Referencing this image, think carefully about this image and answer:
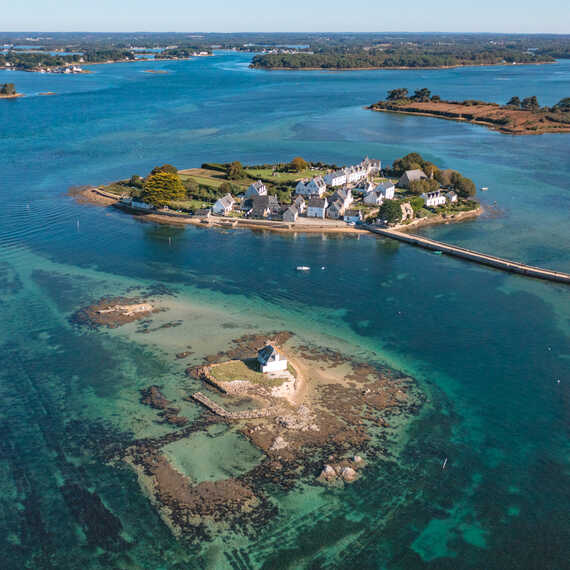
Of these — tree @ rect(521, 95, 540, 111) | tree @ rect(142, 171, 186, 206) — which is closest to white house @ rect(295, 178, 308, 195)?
tree @ rect(142, 171, 186, 206)

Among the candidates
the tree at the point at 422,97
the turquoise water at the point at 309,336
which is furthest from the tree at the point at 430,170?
the tree at the point at 422,97

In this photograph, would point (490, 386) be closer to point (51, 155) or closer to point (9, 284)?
point (9, 284)

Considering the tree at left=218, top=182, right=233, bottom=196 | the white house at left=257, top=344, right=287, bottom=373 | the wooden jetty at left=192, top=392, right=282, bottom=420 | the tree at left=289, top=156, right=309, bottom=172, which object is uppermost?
the tree at left=289, top=156, right=309, bottom=172

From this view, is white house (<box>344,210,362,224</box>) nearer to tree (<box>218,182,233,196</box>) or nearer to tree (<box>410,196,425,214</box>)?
tree (<box>410,196,425,214</box>)

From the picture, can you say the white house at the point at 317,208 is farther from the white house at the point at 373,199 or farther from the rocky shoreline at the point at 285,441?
the rocky shoreline at the point at 285,441

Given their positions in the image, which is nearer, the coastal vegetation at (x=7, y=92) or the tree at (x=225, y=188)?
the tree at (x=225, y=188)
